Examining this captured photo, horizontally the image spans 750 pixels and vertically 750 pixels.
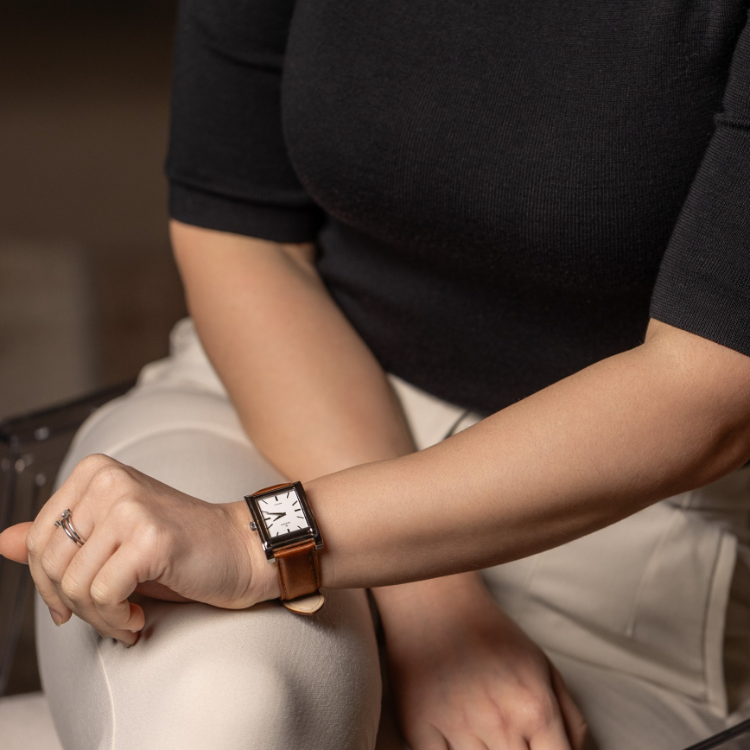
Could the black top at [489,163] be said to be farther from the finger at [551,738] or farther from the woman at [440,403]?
the finger at [551,738]

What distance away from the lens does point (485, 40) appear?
25.8 inches

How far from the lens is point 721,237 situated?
1.76 ft

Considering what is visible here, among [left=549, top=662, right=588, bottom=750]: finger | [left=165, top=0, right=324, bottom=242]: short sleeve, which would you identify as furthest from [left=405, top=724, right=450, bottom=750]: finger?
[left=165, top=0, right=324, bottom=242]: short sleeve

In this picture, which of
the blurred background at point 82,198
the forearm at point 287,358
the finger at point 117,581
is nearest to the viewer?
the finger at point 117,581

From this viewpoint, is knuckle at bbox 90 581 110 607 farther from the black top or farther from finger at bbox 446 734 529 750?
the black top

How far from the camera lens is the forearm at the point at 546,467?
56 cm

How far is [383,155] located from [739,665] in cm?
58

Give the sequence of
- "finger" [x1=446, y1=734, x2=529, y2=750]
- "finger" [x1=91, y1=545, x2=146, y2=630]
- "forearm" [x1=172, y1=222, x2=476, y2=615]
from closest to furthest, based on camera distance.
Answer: "finger" [x1=91, y1=545, x2=146, y2=630]
"finger" [x1=446, y1=734, x2=529, y2=750]
"forearm" [x1=172, y1=222, x2=476, y2=615]

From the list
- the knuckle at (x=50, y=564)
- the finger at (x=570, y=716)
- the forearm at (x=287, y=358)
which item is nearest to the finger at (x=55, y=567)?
the knuckle at (x=50, y=564)

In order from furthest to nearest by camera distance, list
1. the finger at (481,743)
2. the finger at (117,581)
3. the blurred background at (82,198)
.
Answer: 1. the blurred background at (82,198)
2. the finger at (481,743)
3. the finger at (117,581)

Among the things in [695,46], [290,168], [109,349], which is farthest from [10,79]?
[695,46]

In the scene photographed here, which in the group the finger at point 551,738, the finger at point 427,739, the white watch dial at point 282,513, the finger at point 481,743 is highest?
the white watch dial at point 282,513

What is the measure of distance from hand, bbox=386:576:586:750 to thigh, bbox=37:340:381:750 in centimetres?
5

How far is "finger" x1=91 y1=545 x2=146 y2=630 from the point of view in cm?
51
